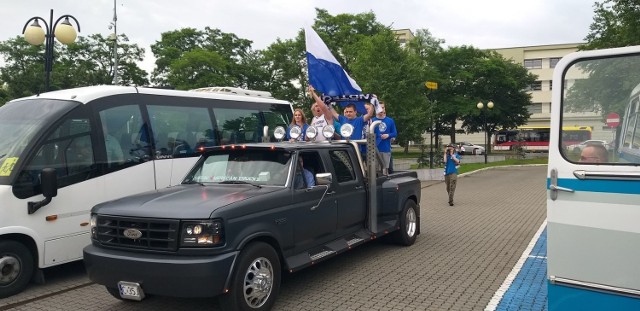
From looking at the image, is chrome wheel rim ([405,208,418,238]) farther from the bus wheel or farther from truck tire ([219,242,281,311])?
the bus wheel

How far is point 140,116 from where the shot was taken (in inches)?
308

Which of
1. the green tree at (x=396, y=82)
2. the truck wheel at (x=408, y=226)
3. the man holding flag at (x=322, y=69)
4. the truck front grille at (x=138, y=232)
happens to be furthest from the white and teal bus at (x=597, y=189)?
the green tree at (x=396, y=82)

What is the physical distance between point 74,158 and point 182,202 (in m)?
2.65

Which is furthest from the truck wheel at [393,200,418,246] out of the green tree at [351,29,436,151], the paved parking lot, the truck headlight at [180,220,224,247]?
the green tree at [351,29,436,151]

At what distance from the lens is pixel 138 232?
4.79 metres

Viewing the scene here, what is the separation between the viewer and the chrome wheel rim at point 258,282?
4.91 m

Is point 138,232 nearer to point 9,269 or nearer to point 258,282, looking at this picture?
point 258,282

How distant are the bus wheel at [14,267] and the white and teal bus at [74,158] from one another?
1cm

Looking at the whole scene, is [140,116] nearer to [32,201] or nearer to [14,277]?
[32,201]

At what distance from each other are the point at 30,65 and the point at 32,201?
55.4m

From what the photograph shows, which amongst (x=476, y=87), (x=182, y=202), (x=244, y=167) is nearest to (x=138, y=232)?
(x=182, y=202)

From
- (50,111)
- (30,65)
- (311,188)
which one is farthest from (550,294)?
(30,65)

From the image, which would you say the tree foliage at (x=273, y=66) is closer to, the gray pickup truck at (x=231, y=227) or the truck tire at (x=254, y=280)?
the gray pickup truck at (x=231, y=227)

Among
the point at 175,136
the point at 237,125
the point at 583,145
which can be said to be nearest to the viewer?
the point at 583,145
